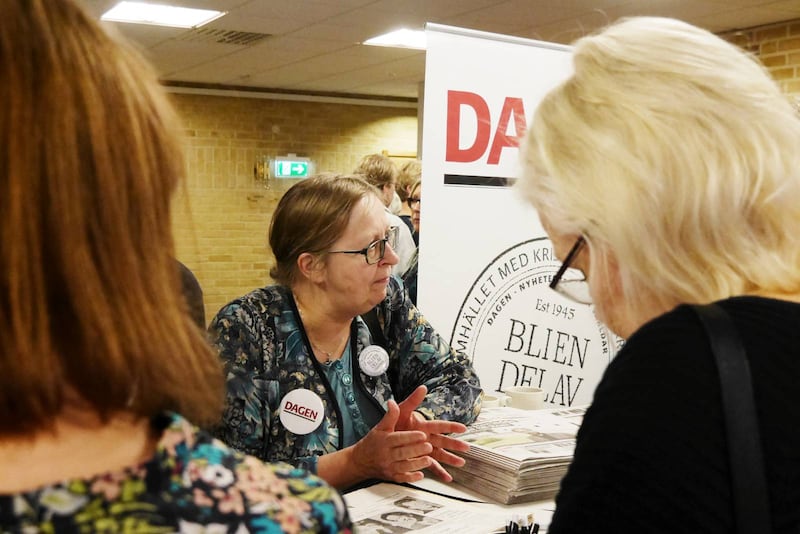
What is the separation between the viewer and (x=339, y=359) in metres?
2.21

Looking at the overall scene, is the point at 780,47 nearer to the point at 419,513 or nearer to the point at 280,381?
the point at 280,381

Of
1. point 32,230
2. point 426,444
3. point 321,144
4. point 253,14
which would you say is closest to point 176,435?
point 32,230

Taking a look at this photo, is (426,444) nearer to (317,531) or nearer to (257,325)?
(257,325)

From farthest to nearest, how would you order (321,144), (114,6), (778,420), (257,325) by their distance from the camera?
1. (321,144)
2. (114,6)
3. (257,325)
4. (778,420)

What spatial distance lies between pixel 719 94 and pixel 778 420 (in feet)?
1.34

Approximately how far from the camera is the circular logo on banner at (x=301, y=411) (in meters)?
2.03

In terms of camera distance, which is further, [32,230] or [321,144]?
[321,144]

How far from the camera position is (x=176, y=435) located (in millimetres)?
694

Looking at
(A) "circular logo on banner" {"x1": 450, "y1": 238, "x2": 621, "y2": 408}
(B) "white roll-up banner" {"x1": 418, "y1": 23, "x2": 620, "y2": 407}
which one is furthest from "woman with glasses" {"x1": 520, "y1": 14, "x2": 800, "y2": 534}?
(A) "circular logo on banner" {"x1": 450, "y1": 238, "x2": 621, "y2": 408}

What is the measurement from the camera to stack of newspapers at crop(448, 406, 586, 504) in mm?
1716

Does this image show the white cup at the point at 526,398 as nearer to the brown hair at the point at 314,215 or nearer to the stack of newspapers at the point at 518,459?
the stack of newspapers at the point at 518,459

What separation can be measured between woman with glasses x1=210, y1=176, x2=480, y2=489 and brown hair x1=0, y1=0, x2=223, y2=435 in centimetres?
123

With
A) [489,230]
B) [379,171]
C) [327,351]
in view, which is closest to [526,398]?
[327,351]

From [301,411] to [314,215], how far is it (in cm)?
56
